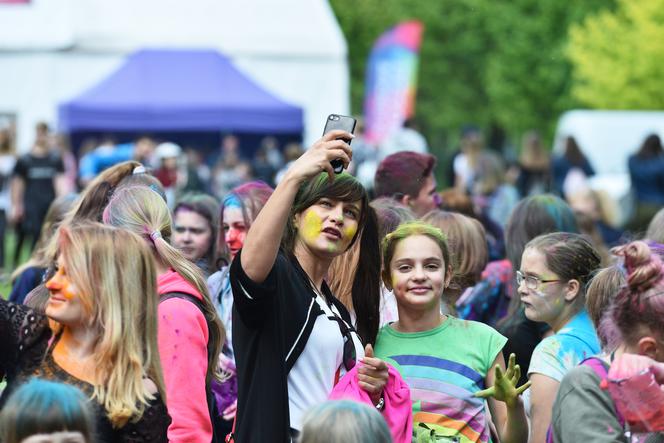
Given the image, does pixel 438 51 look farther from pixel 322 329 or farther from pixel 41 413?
pixel 41 413

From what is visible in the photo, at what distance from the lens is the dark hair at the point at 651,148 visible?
58.1 feet

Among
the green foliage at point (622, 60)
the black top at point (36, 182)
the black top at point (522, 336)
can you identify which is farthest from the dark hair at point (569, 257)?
the green foliage at point (622, 60)

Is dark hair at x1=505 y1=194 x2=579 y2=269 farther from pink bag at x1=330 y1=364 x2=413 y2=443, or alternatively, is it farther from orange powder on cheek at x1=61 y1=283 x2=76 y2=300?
orange powder on cheek at x1=61 y1=283 x2=76 y2=300

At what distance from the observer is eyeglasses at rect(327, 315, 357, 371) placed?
15.1 feet

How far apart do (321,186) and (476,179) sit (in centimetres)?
1278

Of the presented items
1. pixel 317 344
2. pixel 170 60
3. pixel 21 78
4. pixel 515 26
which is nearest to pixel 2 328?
pixel 317 344

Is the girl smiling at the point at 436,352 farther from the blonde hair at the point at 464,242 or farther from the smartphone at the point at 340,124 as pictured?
the blonde hair at the point at 464,242

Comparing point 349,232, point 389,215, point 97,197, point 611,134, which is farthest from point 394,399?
point 611,134

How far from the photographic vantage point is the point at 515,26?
43.7 m

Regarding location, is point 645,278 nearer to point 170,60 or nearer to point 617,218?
point 617,218

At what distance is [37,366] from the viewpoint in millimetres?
3988

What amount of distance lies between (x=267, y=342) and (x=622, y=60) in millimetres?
36371

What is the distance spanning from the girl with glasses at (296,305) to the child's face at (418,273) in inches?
13.0

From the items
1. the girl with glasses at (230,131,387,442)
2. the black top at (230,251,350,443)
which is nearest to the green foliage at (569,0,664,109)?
the girl with glasses at (230,131,387,442)
